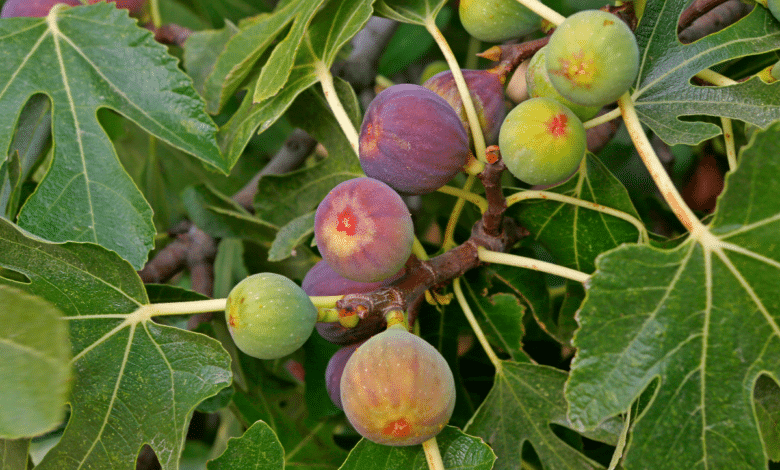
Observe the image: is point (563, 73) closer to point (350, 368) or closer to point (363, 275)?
point (363, 275)

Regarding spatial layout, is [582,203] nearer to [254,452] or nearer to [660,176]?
[660,176]

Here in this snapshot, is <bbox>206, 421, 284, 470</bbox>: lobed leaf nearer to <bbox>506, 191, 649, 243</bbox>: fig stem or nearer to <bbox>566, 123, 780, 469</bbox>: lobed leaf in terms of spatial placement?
<bbox>566, 123, 780, 469</bbox>: lobed leaf

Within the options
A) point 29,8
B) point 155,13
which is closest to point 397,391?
Result: point 29,8

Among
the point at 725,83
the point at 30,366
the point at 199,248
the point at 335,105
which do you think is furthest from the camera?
the point at 199,248

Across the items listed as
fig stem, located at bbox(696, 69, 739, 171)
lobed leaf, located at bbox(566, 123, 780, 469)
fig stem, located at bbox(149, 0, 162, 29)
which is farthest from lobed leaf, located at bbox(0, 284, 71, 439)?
fig stem, located at bbox(149, 0, 162, 29)

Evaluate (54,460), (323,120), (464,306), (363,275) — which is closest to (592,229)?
(464,306)
